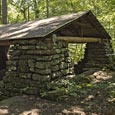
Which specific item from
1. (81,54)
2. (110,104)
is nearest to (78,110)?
(110,104)

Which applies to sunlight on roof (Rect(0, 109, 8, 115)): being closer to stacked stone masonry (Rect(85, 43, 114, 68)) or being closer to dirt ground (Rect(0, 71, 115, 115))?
dirt ground (Rect(0, 71, 115, 115))

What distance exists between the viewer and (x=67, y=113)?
684cm

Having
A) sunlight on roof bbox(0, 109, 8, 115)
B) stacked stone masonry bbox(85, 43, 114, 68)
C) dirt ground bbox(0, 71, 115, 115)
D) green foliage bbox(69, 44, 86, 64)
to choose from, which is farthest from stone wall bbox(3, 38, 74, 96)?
green foliage bbox(69, 44, 86, 64)

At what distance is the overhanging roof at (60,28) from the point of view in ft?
29.4

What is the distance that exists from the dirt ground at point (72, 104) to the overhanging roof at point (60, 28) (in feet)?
7.91

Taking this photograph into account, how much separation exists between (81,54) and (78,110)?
13143mm

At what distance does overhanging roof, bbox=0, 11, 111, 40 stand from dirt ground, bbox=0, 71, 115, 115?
2.41 m

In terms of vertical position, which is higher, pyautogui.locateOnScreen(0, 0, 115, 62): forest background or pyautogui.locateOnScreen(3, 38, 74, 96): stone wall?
pyautogui.locateOnScreen(0, 0, 115, 62): forest background

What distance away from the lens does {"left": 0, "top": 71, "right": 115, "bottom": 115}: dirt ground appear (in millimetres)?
6929

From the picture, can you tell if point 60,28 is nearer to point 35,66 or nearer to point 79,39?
point 35,66

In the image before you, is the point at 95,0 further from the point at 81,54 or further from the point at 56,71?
the point at 56,71

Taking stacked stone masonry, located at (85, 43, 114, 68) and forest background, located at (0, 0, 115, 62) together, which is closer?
stacked stone masonry, located at (85, 43, 114, 68)

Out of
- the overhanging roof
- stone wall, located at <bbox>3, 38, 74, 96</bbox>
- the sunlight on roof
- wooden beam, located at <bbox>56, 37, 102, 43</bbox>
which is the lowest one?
the sunlight on roof

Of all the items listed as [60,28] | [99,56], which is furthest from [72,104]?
[99,56]
